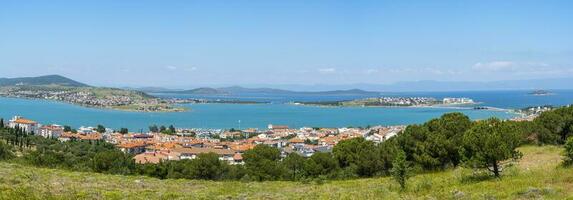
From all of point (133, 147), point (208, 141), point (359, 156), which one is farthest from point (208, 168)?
point (208, 141)

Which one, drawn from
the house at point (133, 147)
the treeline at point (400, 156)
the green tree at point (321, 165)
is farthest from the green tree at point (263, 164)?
the house at point (133, 147)

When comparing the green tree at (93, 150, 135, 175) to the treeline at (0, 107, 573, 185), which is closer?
the treeline at (0, 107, 573, 185)

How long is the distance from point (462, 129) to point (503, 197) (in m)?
14.1

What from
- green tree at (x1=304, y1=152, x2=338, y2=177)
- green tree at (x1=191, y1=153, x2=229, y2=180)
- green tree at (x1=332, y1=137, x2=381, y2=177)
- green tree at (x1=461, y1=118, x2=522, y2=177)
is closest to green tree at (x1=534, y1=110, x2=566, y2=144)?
green tree at (x1=332, y1=137, x2=381, y2=177)

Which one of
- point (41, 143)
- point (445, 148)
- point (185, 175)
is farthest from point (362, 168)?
point (41, 143)

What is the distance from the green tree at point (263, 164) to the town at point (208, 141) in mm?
20942

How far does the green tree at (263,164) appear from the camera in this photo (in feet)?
119

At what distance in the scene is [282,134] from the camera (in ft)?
393

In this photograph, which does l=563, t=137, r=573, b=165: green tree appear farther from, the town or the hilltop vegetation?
the town

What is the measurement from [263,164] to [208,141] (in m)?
64.9

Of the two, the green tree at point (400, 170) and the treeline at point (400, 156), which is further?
the treeline at point (400, 156)

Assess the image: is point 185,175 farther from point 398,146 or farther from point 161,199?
point 161,199

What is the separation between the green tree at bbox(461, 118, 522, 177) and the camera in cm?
1652

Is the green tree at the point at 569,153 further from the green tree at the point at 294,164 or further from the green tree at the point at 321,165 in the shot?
the green tree at the point at 294,164
